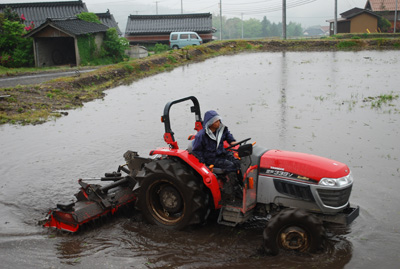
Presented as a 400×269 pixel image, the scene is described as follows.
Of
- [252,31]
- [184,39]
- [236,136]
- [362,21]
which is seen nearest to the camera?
[236,136]

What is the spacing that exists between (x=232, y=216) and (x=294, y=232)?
95 cm

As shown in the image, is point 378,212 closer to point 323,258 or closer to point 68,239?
point 323,258

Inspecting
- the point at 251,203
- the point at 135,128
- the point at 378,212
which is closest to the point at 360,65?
the point at 135,128

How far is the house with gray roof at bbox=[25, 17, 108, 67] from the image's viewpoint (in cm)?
2847

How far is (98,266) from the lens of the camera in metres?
6.08

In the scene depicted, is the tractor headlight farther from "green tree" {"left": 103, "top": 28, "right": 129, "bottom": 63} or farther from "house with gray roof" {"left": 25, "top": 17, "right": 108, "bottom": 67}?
"green tree" {"left": 103, "top": 28, "right": 129, "bottom": 63}

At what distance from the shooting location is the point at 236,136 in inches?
473

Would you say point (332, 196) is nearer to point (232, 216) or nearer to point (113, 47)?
point (232, 216)

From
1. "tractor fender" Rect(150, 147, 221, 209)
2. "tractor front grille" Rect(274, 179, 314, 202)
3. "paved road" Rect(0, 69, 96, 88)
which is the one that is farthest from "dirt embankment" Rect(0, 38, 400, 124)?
"tractor front grille" Rect(274, 179, 314, 202)

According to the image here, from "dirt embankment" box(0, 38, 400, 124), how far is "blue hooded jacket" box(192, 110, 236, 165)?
9.02m

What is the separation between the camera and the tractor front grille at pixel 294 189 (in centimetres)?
592

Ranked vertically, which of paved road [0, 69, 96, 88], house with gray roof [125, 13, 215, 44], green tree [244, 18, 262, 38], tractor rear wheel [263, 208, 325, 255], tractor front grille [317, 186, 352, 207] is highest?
green tree [244, 18, 262, 38]

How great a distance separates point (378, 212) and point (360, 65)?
58.0ft

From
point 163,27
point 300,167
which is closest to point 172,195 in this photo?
point 300,167
